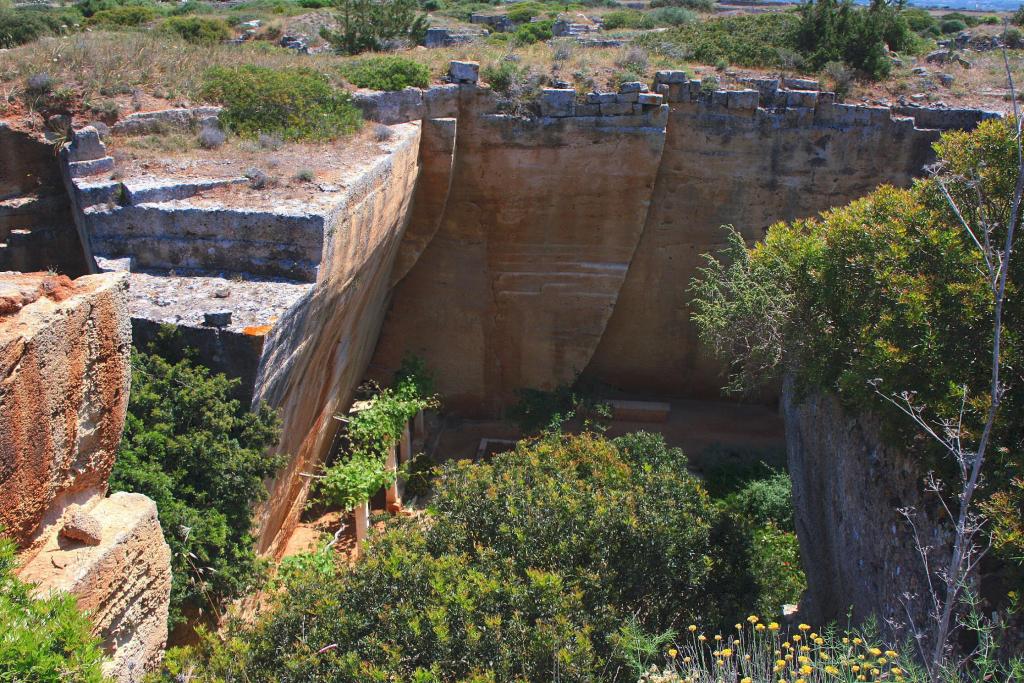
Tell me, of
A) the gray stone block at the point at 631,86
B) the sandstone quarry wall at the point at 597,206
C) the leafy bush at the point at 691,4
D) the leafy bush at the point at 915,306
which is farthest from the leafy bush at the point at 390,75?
the leafy bush at the point at 691,4

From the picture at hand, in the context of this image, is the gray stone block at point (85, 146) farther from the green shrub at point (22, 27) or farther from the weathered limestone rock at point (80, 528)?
the green shrub at point (22, 27)

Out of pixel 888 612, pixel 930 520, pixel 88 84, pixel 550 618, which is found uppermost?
pixel 88 84

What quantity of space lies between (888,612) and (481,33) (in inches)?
699

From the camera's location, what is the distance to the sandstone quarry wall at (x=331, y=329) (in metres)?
7.57

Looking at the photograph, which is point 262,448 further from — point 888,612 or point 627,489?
point 888,612

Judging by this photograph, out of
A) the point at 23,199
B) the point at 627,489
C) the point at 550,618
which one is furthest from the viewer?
the point at 23,199

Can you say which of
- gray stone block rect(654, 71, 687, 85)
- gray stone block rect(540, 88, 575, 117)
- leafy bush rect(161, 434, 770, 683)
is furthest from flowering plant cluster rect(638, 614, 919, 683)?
gray stone block rect(654, 71, 687, 85)

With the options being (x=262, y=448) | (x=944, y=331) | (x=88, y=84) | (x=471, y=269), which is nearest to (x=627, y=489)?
A: (x=944, y=331)

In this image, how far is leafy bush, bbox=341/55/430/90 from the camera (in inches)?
445

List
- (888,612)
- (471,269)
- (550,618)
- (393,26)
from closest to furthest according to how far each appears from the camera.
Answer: (550,618) < (888,612) < (471,269) < (393,26)

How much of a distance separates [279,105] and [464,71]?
276 cm

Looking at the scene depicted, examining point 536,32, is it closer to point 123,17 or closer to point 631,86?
point 631,86

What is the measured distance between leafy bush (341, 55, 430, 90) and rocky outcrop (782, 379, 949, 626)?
662 centimetres

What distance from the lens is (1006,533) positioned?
15.8 ft
